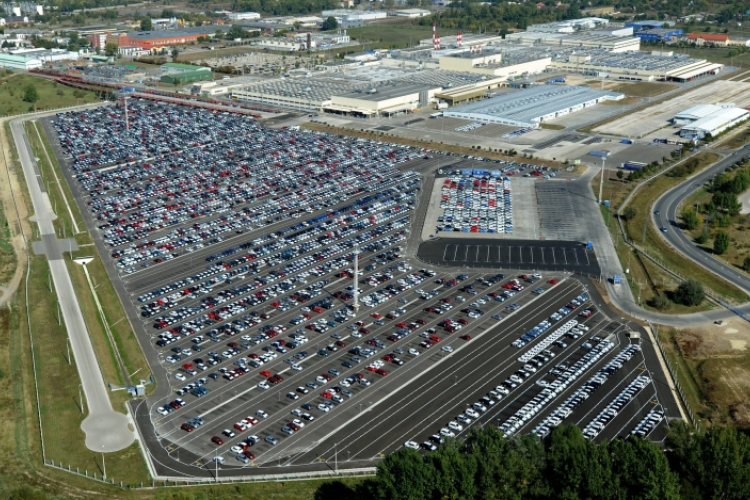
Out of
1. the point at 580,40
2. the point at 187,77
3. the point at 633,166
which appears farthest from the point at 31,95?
the point at 580,40

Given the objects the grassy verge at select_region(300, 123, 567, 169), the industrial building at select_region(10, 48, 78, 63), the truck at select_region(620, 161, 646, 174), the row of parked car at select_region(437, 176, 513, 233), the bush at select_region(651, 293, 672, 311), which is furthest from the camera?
the industrial building at select_region(10, 48, 78, 63)

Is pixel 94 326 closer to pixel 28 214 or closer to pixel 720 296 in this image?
pixel 28 214

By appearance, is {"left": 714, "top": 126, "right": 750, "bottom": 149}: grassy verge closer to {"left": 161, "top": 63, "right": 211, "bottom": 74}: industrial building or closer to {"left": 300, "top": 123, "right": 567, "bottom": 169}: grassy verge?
{"left": 300, "top": 123, "right": 567, "bottom": 169}: grassy verge

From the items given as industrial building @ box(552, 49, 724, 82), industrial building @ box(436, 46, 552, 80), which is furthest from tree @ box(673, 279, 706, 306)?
industrial building @ box(552, 49, 724, 82)

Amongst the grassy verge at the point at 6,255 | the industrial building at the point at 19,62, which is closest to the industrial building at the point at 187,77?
the industrial building at the point at 19,62

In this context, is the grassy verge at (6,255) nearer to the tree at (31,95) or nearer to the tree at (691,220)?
the tree at (691,220)
